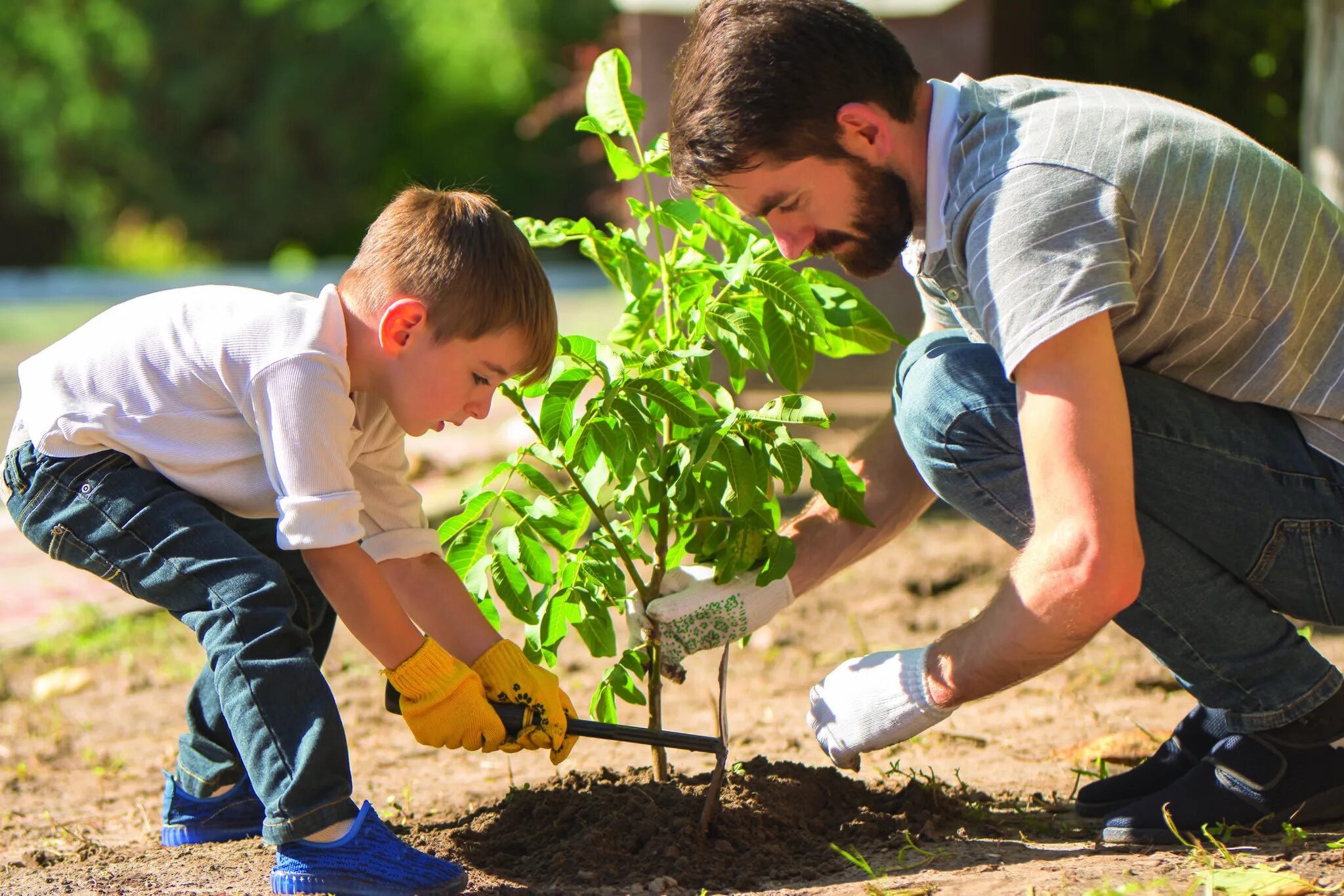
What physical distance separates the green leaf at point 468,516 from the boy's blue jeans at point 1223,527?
2.51ft

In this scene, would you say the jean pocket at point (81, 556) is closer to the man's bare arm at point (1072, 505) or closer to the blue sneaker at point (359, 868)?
the blue sneaker at point (359, 868)

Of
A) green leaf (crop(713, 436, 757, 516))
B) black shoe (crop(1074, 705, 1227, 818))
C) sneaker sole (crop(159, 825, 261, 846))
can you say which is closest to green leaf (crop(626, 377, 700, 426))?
green leaf (crop(713, 436, 757, 516))

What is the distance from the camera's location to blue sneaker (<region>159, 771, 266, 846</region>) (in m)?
2.42

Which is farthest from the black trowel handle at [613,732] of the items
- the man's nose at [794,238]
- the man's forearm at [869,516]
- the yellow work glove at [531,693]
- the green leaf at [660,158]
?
the green leaf at [660,158]

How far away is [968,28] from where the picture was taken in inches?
182

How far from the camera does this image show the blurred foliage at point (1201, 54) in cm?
516

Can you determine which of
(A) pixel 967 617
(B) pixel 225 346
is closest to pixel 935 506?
(A) pixel 967 617

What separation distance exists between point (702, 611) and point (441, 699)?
46 centimetres

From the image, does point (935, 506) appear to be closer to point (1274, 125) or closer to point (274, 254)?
point (1274, 125)

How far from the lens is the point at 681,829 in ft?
7.20

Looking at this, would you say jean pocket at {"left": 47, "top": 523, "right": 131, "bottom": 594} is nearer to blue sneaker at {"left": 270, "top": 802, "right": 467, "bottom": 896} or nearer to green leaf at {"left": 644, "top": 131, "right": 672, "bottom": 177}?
blue sneaker at {"left": 270, "top": 802, "right": 467, "bottom": 896}

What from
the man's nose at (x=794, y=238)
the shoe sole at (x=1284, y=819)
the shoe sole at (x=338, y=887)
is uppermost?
the man's nose at (x=794, y=238)

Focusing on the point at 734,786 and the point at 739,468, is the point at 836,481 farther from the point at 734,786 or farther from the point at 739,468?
the point at 734,786

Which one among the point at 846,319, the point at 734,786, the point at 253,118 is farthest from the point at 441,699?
the point at 253,118
